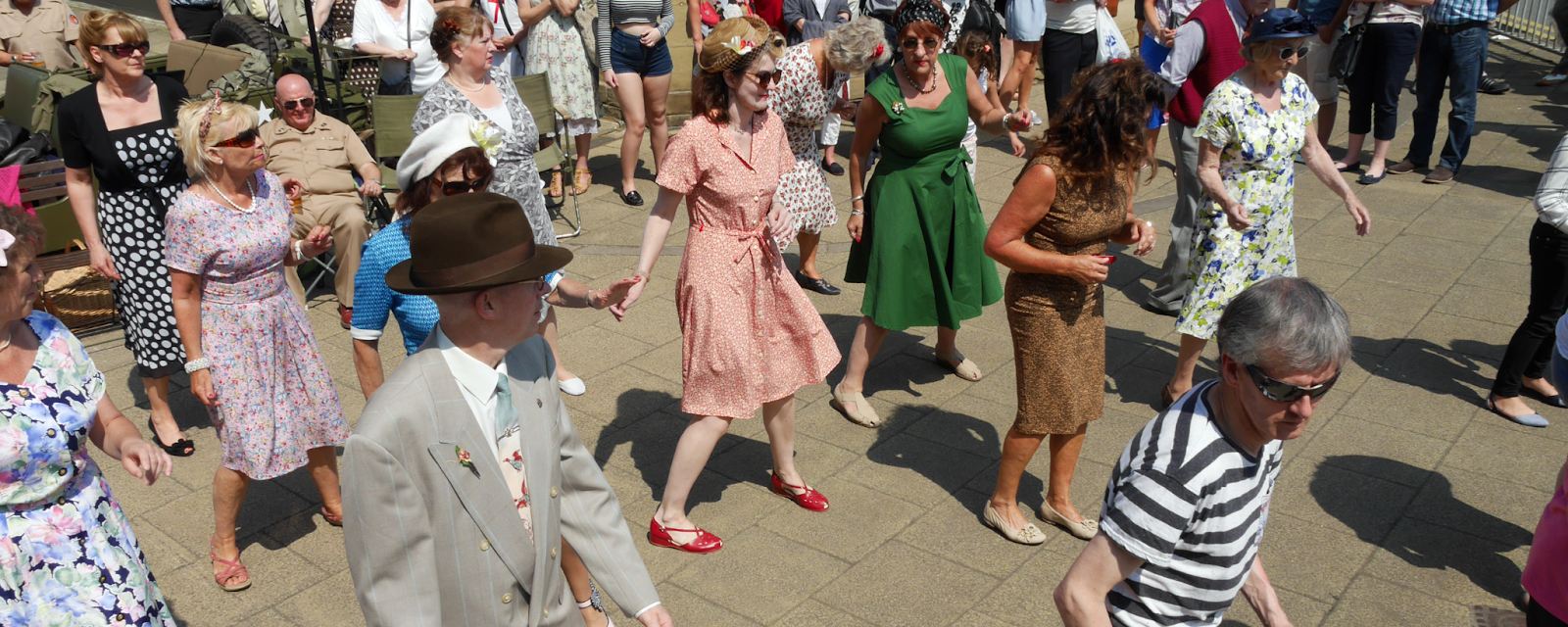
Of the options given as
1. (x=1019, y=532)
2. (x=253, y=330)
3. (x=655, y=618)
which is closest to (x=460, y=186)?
(x=253, y=330)

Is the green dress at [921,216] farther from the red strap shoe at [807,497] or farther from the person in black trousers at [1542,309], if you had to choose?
the person in black trousers at [1542,309]

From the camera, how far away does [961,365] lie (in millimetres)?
5762

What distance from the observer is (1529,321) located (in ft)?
16.6

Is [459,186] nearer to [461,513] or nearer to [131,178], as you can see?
[461,513]

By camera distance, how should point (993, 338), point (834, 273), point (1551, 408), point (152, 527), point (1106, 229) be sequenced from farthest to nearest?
point (834, 273), point (993, 338), point (1551, 408), point (152, 527), point (1106, 229)

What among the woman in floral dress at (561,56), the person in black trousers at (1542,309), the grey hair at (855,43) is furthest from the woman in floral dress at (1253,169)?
the woman in floral dress at (561,56)

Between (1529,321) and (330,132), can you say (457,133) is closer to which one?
(330,132)

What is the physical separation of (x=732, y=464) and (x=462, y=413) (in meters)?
2.86

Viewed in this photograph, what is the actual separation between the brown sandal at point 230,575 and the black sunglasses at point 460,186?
1840 mm

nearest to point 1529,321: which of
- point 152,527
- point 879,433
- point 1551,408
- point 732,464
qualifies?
point 1551,408

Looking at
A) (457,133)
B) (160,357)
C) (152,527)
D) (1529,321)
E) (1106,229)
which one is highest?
(457,133)

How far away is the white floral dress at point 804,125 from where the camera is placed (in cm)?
612

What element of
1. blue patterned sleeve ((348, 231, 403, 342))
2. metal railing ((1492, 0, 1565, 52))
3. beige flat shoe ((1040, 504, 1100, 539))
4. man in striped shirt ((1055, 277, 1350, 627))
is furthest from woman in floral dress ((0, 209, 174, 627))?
metal railing ((1492, 0, 1565, 52))

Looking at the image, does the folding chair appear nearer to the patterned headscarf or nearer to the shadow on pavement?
the patterned headscarf
